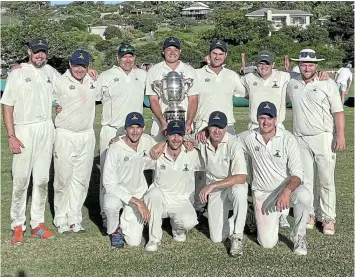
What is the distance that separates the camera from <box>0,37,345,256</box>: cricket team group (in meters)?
6.62

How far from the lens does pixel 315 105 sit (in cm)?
693

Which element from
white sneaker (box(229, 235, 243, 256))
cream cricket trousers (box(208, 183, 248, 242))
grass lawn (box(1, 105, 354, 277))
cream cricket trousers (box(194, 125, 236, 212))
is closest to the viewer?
grass lawn (box(1, 105, 354, 277))

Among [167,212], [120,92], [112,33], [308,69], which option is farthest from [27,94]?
[112,33]

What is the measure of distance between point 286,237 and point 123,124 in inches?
99.1

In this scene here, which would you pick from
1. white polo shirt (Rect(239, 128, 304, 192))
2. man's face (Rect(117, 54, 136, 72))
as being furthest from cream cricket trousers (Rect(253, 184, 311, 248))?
man's face (Rect(117, 54, 136, 72))

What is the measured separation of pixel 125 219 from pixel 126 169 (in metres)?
0.60

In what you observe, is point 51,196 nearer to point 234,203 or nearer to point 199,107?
point 199,107

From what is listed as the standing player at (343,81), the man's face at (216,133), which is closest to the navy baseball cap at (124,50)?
the man's face at (216,133)

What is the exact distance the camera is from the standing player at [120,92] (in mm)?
7348

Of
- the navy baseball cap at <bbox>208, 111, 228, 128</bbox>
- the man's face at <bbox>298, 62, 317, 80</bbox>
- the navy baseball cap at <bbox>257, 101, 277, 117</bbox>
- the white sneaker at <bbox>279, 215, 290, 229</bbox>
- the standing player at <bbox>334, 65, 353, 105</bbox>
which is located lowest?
the white sneaker at <bbox>279, 215, 290, 229</bbox>

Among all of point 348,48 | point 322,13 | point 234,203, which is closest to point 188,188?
point 234,203

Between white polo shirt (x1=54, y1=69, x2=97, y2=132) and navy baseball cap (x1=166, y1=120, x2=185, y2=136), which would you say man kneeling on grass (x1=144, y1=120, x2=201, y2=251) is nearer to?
navy baseball cap (x1=166, y1=120, x2=185, y2=136)

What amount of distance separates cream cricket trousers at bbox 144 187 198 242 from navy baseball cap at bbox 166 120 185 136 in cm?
74

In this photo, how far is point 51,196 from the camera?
9.18m
